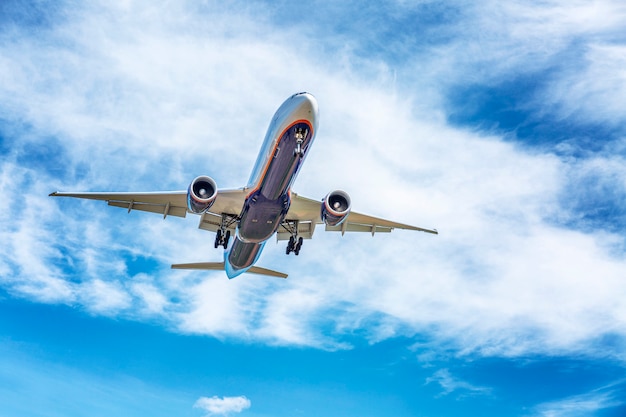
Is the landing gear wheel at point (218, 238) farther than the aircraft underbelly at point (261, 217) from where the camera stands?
Yes

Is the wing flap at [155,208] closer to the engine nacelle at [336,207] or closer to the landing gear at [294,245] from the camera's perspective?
the landing gear at [294,245]

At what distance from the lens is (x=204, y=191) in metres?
27.1

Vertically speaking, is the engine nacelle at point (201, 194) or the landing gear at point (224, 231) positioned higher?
the landing gear at point (224, 231)

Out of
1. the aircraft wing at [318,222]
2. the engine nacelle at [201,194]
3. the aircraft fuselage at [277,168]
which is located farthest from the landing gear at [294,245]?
the engine nacelle at [201,194]

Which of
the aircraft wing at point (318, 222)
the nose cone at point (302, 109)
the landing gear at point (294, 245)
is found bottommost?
the landing gear at point (294, 245)

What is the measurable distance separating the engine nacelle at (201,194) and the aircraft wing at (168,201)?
1.98 meters

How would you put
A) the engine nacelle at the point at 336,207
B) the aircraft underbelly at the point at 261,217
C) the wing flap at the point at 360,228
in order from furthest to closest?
the wing flap at the point at 360,228
the engine nacelle at the point at 336,207
the aircraft underbelly at the point at 261,217

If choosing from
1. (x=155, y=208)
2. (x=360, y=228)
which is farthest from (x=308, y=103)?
(x=155, y=208)

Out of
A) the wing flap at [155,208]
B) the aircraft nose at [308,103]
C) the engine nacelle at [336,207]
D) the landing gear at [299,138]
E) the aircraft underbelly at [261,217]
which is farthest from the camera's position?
the wing flap at [155,208]

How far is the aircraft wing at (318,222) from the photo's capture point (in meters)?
30.8

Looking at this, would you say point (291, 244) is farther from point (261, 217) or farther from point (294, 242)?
point (261, 217)

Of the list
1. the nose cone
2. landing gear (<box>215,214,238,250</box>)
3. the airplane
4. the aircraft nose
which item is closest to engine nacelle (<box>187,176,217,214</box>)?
the airplane

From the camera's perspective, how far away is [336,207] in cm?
2838

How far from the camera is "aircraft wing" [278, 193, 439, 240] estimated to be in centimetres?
3077
